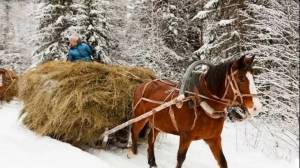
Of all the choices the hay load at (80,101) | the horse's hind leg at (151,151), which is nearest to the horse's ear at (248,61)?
the horse's hind leg at (151,151)

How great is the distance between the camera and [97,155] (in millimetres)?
6988

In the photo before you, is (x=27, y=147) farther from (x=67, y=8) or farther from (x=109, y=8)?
(x=109, y=8)

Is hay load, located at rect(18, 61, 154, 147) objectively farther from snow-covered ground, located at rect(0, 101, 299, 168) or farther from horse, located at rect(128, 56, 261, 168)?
horse, located at rect(128, 56, 261, 168)

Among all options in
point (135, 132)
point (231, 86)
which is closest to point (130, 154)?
point (135, 132)

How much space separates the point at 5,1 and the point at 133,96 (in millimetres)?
46925

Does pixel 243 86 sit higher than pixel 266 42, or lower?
higher

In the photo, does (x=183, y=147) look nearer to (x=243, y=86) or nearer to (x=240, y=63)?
(x=243, y=86)

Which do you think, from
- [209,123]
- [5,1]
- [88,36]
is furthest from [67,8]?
[5,1]

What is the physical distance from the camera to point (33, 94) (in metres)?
7.75

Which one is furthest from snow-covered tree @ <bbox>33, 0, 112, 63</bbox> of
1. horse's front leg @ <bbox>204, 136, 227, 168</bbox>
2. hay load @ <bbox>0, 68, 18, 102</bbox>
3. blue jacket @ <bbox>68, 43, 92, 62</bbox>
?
horse's front leg @ <bbox>204, 136, 227, 168</bbox>

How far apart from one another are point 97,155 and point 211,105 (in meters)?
2.24

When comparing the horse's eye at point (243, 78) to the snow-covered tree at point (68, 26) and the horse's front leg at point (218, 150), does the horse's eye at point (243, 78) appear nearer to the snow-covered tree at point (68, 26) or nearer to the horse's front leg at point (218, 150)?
the horse's front leg at point (218, 150)

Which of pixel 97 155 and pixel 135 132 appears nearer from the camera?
pixel 97 155

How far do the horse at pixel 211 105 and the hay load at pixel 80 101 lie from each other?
781 mm
